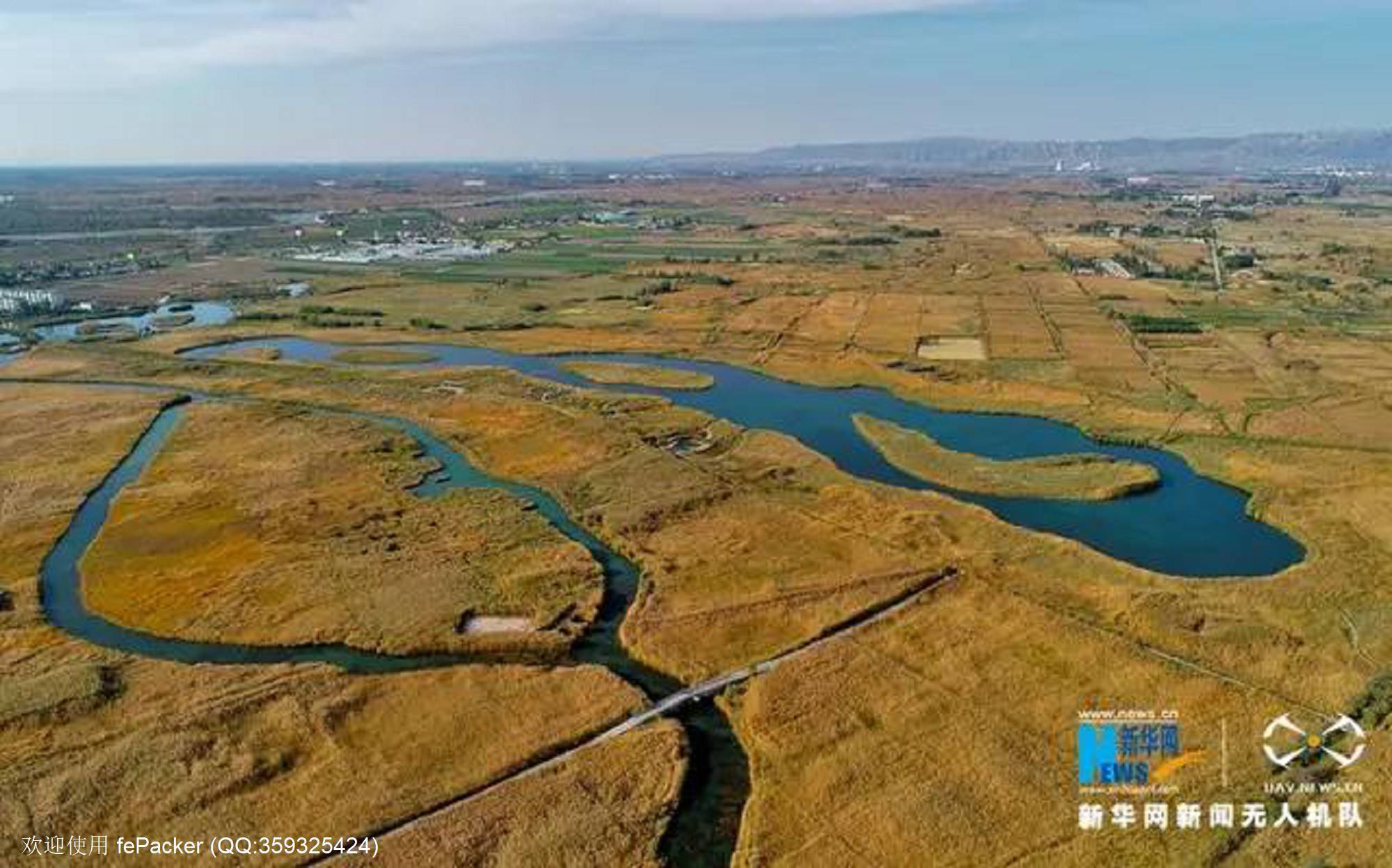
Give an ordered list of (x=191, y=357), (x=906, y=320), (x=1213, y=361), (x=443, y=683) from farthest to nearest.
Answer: (x=906, y=320)
(x=191, y=357)
(x=1213, y=361)
(x=443, y=683)

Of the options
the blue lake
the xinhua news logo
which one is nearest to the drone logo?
the xinhua news logo

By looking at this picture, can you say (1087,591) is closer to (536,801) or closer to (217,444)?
(536,801)

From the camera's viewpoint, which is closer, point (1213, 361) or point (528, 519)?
point (528, 519)

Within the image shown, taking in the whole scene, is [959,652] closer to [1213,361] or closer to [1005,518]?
[1005,518]

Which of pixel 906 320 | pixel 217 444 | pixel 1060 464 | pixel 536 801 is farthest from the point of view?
pixel 906 320

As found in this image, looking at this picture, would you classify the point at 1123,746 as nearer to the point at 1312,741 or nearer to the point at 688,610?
the point at 1312,741

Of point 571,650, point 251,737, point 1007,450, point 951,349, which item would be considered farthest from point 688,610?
point 951,349

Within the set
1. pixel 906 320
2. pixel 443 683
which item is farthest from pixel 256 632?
pixel 906 320
